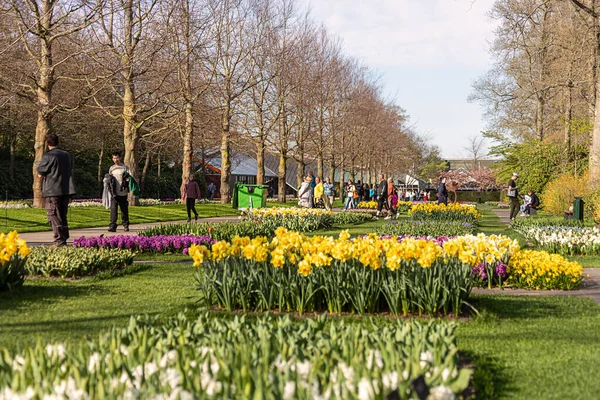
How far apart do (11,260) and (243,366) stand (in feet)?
17.3

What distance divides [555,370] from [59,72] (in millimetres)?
28770

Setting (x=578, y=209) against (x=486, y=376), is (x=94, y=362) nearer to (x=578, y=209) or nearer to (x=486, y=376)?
(x=486, y=376)

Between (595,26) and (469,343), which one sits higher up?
(595,26)

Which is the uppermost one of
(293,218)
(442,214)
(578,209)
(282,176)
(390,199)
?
(282,176)

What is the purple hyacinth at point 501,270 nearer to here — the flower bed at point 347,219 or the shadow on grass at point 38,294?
the shadow on grass at point 38,294

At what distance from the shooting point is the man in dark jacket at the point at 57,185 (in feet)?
36.0

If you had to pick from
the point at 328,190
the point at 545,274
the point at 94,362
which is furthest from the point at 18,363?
the point at 328,190

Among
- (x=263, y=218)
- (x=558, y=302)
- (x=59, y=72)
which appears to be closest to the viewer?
(x=558, y=302)

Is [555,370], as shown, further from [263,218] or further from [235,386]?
[263,218]

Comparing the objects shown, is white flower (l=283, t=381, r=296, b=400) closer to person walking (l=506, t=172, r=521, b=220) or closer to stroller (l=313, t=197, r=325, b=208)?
Answer: person walking (l=506, t=172, r=521, b=220)

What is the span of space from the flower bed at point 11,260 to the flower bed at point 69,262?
89cm

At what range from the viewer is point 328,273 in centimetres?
703

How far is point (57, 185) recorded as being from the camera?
433 inches

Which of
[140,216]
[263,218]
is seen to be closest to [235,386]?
[263,218]
